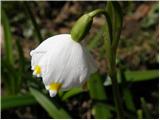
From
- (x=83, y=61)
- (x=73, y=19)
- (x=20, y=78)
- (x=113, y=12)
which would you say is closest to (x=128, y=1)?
(x=73, y=19)

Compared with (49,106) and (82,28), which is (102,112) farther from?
(82,28)

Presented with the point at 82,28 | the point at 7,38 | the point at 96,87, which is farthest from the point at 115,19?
the point at 7,38

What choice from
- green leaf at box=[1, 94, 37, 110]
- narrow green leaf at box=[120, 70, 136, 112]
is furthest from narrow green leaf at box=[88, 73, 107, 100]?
green leaf at box=[1, 94, 37, 110]

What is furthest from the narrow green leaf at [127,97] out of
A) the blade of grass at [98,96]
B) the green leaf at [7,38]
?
the green leaf at [7,38]

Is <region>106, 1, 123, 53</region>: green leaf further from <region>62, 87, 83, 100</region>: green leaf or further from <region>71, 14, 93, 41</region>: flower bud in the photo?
<region>62, 87, 83, 100</region>: green leaf

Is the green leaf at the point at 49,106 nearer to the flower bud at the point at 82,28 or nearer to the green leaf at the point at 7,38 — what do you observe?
the green leaf at the point at 7,38

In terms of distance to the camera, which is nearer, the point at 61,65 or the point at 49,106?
the point at 61,65
